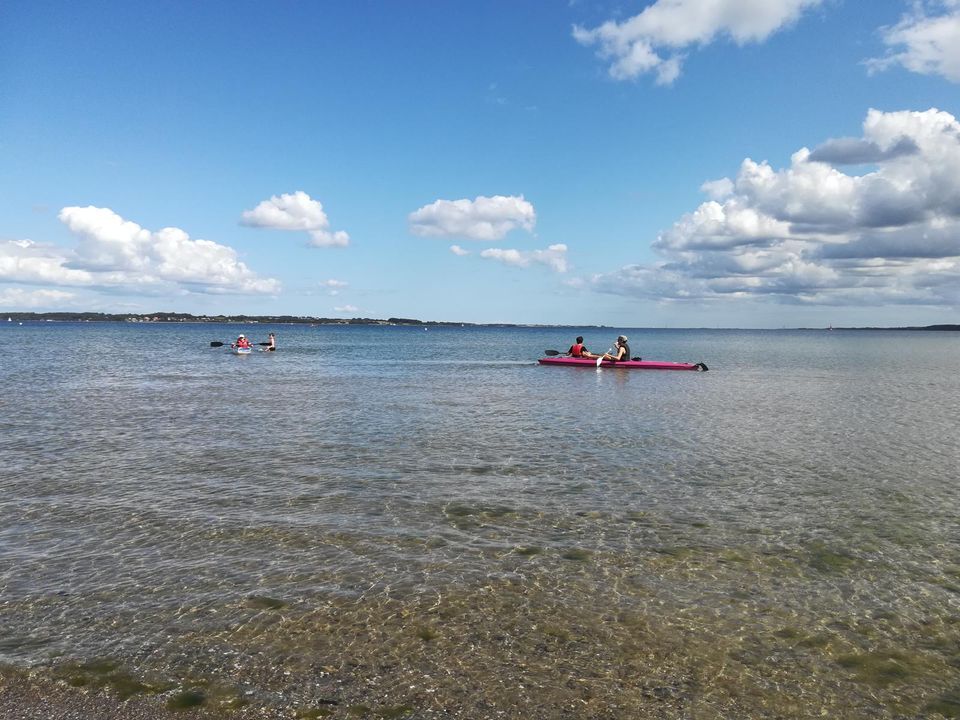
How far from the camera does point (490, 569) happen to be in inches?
384

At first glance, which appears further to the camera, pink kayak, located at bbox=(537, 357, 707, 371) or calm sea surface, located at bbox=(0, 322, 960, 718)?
pink kayak, located at bbox=(537, 357, 707, 371)

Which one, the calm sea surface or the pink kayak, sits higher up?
the pink kayak

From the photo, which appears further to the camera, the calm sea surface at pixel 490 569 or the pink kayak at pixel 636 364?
the pink kayak at pixel 636 364

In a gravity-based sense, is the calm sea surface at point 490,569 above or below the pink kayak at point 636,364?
below

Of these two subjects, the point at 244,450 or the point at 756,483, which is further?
the point at 244,450

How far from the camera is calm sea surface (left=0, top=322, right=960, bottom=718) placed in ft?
22.1

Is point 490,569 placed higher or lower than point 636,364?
lower

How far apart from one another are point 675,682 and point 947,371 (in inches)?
2495

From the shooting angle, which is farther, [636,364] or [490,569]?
[636,364]

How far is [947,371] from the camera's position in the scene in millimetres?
56594

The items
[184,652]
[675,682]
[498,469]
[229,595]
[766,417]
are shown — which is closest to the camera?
[675,682]

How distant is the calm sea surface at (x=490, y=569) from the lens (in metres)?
6.74

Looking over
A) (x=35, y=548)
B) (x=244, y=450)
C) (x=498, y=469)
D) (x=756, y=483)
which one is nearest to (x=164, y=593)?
(x=35, y=548)

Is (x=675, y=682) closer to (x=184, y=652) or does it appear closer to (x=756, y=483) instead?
(x=184, y=652)
